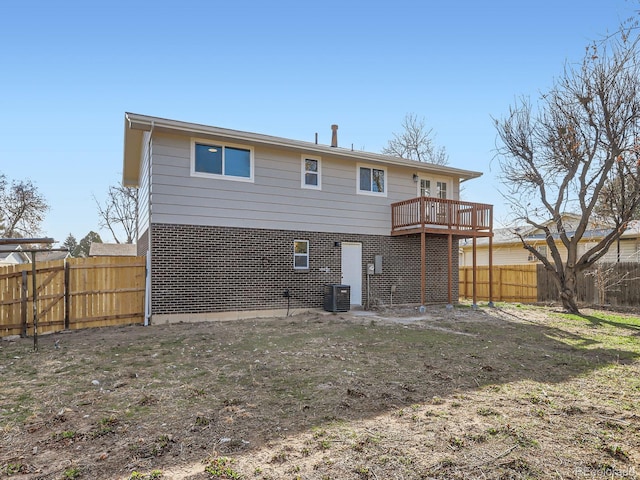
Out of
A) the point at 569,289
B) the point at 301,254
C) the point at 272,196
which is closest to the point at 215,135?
the point at 272,196

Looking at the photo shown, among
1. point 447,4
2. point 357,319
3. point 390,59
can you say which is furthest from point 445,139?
point 357,319

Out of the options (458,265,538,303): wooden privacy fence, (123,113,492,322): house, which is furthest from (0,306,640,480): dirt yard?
(458,265,538,303): wooden privacy fence

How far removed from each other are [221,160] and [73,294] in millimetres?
4965

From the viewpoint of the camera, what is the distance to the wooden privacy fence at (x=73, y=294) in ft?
29.4

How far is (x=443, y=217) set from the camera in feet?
44.4

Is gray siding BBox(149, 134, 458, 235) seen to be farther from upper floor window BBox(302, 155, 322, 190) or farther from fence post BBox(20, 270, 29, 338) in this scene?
fence post BBox(20, 270, 29, 338)

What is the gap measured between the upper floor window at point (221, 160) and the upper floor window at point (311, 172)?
1.72 m

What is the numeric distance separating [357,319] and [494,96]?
900 centimetres

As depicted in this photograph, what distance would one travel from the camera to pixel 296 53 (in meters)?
12.3

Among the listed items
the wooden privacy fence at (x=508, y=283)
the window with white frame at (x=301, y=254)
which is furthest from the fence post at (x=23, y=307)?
the wooden privacy fence at (x=508, y=283)

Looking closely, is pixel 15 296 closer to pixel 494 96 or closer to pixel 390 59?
pixel 390 59

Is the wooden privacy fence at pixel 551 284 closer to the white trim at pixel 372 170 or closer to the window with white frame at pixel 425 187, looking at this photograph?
the window with white frame at pixel 425 187

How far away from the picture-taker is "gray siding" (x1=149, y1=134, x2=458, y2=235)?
10406mm

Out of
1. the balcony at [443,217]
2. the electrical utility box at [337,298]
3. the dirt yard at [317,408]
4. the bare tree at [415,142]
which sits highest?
the bare tree at [415,142]
